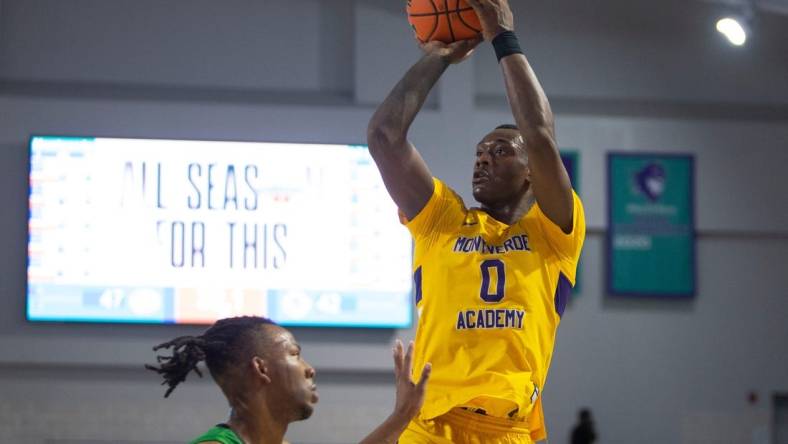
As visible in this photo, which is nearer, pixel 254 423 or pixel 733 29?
pixel 254 423

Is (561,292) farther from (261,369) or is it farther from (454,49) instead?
(261,369)

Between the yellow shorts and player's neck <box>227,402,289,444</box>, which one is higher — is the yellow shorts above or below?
below

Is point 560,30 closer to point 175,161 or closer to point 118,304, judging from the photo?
point 175,161

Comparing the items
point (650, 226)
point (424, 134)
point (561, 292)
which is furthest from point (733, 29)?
point (561, 292)

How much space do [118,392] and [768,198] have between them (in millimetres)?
5892

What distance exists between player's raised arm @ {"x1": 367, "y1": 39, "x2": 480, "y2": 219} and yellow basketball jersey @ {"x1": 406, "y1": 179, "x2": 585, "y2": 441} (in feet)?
0.24

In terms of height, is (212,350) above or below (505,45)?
below

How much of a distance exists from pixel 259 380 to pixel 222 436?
0.64 ft

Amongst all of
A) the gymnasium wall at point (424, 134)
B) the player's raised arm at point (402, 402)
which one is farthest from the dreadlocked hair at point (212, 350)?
the gymnasium wall at point (424, 134)

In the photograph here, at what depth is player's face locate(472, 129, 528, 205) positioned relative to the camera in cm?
421

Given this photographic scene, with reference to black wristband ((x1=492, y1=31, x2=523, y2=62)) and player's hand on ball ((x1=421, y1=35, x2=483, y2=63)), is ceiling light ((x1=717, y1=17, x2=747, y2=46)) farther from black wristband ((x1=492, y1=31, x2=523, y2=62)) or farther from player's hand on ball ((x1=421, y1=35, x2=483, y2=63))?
black wristband ((x1=492, y1=31, x2=523, y2=62))

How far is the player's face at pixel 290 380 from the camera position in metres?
3.10

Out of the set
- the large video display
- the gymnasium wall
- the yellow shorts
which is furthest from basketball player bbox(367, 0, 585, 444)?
the gymnasium wall

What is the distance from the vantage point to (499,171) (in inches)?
166
